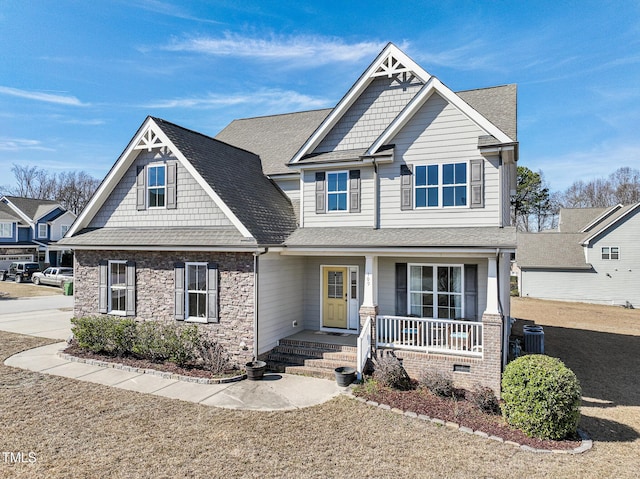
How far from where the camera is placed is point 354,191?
13.3 metres

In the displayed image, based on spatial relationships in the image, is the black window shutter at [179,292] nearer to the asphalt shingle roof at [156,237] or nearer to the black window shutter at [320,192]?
the asphalt shingle roof at [156,237]

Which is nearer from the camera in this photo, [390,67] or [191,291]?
[191,291]

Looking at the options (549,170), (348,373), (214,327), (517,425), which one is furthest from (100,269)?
(549,170)

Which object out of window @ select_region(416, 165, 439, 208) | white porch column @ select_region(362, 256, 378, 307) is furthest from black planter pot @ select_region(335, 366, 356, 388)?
window @ select_region(416, 165, 439, 208)

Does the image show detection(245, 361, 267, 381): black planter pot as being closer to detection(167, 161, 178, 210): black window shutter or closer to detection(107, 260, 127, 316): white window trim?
detection(107, 260, 127, 316): white window trim

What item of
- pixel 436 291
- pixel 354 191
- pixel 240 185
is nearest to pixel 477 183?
pixel 436 291

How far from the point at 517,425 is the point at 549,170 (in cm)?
5845

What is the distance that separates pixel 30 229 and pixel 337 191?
46690 mm

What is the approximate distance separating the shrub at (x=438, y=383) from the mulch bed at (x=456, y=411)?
0.14 meters

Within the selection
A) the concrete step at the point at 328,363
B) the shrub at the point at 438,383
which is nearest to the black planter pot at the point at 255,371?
the concrete step at the point at 328,363

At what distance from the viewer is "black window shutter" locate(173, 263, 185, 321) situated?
41.0 ft

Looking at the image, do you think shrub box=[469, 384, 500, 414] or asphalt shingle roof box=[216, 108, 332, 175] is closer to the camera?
shrub box=[469, 384, 500, 414]

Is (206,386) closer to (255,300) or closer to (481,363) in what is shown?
(255,300)

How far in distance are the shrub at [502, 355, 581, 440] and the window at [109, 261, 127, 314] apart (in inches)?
478
